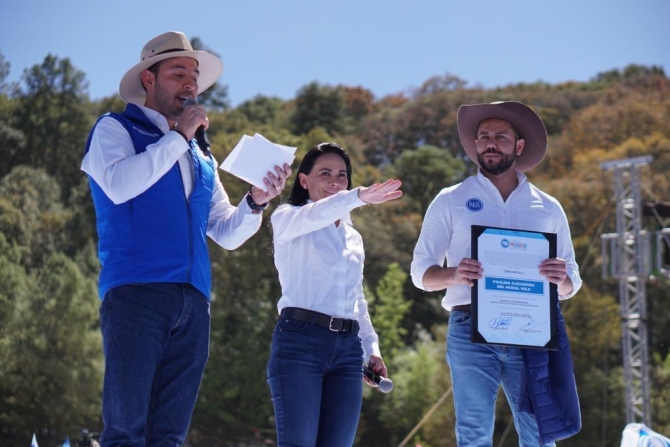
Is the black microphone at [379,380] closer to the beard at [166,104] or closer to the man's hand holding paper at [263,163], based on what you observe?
the man's hand holding paper at [263,163]

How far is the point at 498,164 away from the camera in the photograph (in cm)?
387

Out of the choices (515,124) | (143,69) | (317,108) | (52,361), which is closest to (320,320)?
(143,69)

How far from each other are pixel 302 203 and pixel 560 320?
1143 millimetres

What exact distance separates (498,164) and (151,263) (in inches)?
61.9

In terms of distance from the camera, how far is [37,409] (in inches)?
920

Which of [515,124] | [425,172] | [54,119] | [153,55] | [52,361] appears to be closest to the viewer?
[153,55]

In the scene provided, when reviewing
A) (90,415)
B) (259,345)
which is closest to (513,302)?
(90,415)

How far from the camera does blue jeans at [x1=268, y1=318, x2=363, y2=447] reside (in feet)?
11.0

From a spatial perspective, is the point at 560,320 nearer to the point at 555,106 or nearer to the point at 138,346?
the point at 138,346

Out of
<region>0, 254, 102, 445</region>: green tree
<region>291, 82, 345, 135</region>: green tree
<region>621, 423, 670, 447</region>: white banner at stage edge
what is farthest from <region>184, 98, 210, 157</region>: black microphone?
<region>291, 82, 345, 135</region>: green tree

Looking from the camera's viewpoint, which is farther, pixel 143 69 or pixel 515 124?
pixel 515 124

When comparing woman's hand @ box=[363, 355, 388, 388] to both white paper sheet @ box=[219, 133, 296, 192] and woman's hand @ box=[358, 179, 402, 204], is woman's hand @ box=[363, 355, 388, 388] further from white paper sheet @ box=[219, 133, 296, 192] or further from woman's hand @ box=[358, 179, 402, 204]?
white paper sheet @ box=[219, 133, 296, 192]

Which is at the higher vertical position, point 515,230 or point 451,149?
point 451,149

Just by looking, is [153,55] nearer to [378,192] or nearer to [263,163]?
[263,163]
